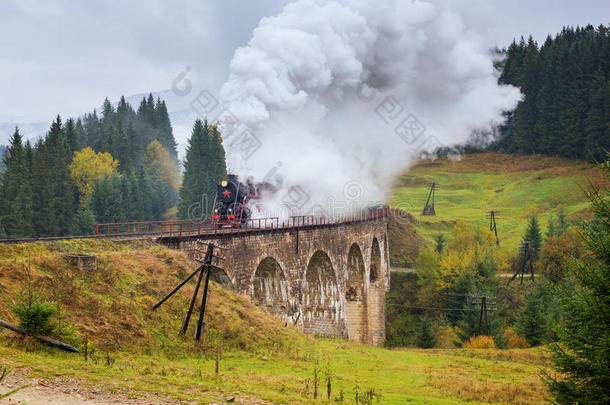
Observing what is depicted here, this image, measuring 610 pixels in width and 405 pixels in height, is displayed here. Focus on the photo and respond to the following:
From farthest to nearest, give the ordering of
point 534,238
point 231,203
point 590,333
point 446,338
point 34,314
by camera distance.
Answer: point 534,238, point 446,338, point 231,203, point 34,314, point 590,333

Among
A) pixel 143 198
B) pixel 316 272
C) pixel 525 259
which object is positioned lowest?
pixel 316 272

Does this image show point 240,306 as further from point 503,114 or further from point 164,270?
point 503,114

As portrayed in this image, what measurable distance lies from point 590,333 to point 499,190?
68.1m

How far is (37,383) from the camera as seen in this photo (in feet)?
30.7

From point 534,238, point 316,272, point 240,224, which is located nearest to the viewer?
point 240,224

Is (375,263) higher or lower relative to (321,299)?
higher

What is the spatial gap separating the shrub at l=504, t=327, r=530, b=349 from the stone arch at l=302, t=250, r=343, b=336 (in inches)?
558

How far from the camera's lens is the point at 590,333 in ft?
35.1

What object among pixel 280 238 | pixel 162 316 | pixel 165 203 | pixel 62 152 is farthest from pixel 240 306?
pixel 165 203

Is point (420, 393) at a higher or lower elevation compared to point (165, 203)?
lower

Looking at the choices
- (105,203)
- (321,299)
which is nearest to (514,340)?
(321,299)

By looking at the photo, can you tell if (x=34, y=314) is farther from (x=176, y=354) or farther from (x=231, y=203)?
(x=231, y=203)

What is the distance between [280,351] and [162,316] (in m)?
4.77

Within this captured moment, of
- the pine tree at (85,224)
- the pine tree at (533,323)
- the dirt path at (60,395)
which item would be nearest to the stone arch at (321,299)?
the pine tree at (533,323)
